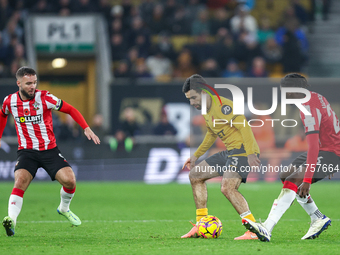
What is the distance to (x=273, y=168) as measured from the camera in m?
16.6

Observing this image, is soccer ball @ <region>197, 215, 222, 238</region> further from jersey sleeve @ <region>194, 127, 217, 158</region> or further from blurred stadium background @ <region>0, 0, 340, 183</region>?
blurred stadium background @ <region>0, 0, 340, 183</region>

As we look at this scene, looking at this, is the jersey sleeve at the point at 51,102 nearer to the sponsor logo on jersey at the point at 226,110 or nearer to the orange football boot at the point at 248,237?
the sponsor logo on jersey at the point at 226,110

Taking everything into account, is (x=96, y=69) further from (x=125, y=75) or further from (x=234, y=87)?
(x=234, y=87)

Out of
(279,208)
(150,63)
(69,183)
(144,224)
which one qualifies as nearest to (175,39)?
(150,63)

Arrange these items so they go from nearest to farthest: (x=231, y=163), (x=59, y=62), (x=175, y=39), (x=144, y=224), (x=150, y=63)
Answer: (x=231, y=163) < (x=144, y=224) < (x=150, y=63) < (x=59, y=62) < (x=175, y=39)

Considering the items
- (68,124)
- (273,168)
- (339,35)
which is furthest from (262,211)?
(339,35)

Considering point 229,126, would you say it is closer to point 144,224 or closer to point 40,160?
point 144,224

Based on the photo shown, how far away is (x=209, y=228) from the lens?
6.63 metres

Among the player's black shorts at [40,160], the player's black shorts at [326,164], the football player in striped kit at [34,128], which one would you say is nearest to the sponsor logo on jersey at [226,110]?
the player's black shorts at [326,164]

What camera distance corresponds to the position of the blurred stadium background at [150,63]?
52.6ft

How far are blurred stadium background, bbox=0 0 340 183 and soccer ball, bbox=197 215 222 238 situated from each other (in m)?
9.16

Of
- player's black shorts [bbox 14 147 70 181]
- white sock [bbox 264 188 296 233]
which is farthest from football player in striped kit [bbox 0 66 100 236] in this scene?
white sock [bbox 264 188 296 233]

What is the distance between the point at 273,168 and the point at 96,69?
7053mm

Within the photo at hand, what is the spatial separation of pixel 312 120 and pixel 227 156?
4.05 ft
